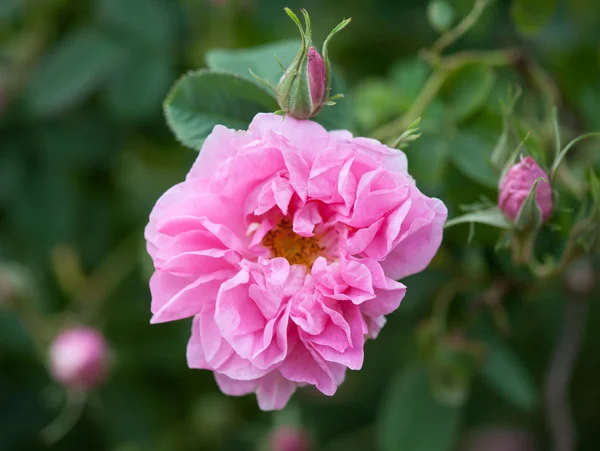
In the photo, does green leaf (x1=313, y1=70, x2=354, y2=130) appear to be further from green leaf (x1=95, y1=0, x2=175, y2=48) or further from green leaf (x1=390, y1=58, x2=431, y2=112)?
green leaf (x1=95, y1=0, x2=175, y2=48)

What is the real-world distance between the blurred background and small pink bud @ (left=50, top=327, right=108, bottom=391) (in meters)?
0.14

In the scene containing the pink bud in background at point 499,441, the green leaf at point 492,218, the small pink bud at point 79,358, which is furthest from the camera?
the pink bud in background at point 499,441

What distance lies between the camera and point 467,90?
130 centimetres

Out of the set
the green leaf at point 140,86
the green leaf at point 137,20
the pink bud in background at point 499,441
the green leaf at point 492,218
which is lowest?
the pink bud in background at point 499,441

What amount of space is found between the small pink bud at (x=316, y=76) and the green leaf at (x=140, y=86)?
109 centimetres

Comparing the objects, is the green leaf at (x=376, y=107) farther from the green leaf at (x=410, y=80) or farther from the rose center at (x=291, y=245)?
the rose center at (x=291, y=245)

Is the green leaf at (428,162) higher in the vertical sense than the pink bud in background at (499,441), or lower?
higher

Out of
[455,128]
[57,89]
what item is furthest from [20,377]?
[455,128]

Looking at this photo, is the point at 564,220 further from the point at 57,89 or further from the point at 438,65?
the point at 57,89

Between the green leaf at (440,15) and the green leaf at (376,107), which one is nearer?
the green leaf at (440,15)

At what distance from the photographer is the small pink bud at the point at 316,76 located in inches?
35.6

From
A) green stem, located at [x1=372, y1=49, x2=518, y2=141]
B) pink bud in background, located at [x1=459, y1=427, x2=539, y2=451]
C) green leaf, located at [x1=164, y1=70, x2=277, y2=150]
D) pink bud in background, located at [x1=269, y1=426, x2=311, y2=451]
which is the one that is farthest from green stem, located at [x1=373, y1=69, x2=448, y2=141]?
pink bud in background, located at [x1=459, y1=427, x2=539, y2=451]

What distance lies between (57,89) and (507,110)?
133cm

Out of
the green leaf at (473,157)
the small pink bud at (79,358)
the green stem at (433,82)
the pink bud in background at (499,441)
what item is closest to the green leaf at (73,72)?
the small pink bud at (79,358)
